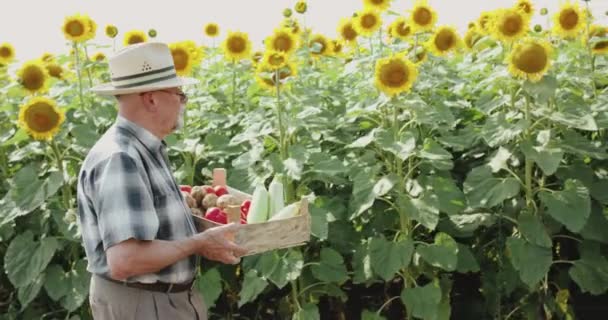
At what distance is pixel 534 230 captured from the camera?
492 cm

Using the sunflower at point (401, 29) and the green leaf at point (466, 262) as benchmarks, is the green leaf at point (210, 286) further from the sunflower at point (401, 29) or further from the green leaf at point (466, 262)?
the sunflower at point (401, 29)

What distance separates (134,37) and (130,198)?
140 inches

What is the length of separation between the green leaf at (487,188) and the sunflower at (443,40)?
3.26ft

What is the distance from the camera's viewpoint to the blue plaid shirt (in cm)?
296

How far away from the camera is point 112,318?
324 centimetres

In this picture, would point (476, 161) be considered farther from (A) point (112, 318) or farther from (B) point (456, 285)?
(A) point (112, 318)

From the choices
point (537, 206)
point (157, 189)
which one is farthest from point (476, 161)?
point (157, 189)

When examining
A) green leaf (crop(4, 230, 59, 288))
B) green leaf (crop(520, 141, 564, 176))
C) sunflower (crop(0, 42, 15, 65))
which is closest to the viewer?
green leaf (crop(520, 141, 564, 176))

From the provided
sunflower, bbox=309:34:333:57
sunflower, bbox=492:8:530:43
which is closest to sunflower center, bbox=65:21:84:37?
sunflower, bbox=309:34:333:57

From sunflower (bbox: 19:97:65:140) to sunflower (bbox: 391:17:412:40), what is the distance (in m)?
1.97

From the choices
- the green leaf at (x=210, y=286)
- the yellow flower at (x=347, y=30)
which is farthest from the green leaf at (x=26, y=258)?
the yellow flower at (x=347, y=30)

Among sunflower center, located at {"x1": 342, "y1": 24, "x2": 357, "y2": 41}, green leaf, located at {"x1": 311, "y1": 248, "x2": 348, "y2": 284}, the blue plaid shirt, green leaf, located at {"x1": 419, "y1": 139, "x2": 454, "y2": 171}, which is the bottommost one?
green leaf, located at {"x1": 311, "y1": 248, "x2": 348, "y2": 284}

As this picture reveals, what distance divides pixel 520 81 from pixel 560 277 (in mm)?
1103

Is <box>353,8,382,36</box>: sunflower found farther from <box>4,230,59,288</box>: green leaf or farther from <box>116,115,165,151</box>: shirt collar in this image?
<box>116,115,165,151</box>: shirt collar
